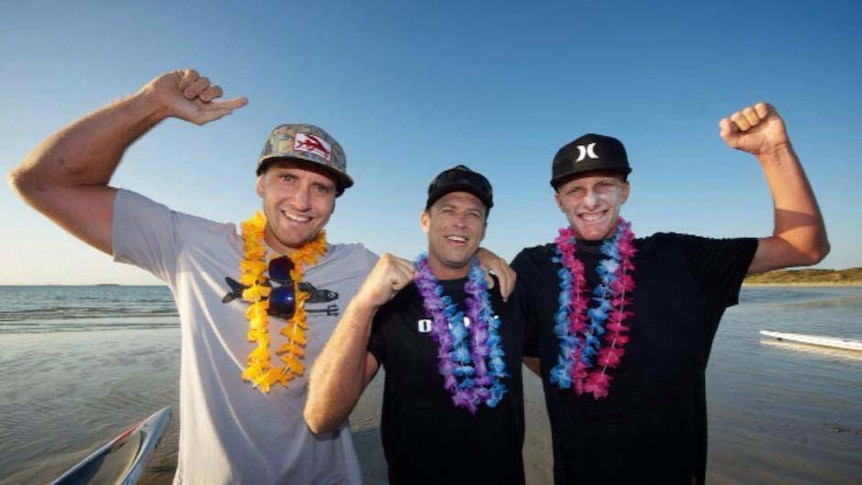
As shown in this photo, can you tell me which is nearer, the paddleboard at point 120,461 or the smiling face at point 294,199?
the smiling face at point 294,199

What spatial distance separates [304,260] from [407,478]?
139 cm

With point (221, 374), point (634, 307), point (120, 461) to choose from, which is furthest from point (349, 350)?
point (120, 461)

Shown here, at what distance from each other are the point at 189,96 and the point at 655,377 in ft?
10.0

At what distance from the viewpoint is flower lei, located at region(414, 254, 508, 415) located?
2264 mm

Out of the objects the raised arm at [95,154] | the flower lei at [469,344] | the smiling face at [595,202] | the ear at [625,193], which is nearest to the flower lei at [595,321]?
the smiling face at [595,202]

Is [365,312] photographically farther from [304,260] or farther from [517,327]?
[517,327]

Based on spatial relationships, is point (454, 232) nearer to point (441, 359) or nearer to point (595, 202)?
point (441, 359)

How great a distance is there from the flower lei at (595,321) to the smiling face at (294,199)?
1.64m

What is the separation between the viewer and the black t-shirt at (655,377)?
2.21 metres

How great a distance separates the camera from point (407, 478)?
2.17 meters

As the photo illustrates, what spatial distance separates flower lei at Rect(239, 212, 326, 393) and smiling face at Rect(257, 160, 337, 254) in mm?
160

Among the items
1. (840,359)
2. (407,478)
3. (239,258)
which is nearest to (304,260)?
(239,258)

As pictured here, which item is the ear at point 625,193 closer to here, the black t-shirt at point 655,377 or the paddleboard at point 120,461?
the black t-shirt at point 655,377

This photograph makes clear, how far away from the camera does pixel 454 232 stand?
8.35 ft
